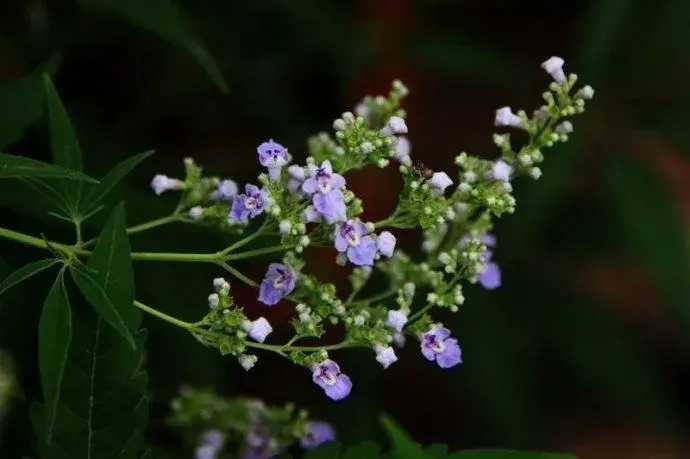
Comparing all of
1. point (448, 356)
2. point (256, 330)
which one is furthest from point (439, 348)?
point (256, 330)

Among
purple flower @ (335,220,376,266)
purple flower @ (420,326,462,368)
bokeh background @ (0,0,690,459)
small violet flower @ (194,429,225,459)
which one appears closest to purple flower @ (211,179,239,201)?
purple flower @ (335,220,376,266)

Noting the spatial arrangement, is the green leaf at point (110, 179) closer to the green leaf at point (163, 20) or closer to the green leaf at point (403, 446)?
the green leaf at point (163, 20)

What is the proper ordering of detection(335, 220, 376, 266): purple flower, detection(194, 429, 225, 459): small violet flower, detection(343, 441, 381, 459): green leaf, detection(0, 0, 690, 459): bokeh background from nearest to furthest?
1. detection(335, 220, 376, 266): purple flower
2. detection(343, 441, 381, 459): green leaf
3. detection(194, 429, 225, 459): small violet flower
4. detection(0, 0, 690, 459): bokeh background

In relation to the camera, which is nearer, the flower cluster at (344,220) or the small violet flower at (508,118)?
the flower cluster at (344,220)

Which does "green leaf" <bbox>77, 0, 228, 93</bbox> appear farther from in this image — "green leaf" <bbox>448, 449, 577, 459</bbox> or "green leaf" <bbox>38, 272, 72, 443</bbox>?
"green leaf" <bbox>448, 449, 577, 459</bbox>

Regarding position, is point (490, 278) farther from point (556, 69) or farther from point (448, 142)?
point (448, 142)

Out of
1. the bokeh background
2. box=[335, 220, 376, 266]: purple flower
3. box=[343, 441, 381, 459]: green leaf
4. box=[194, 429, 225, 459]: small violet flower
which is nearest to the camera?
box=[335, 220, 376, 266]: purple flower

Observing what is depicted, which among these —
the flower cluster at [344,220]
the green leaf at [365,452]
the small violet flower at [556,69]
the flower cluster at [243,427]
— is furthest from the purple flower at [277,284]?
the small violet flower at [556,69]

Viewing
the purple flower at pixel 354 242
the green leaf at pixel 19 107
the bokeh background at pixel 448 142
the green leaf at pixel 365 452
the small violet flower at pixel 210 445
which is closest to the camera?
the purple flower at pixel 354 242
